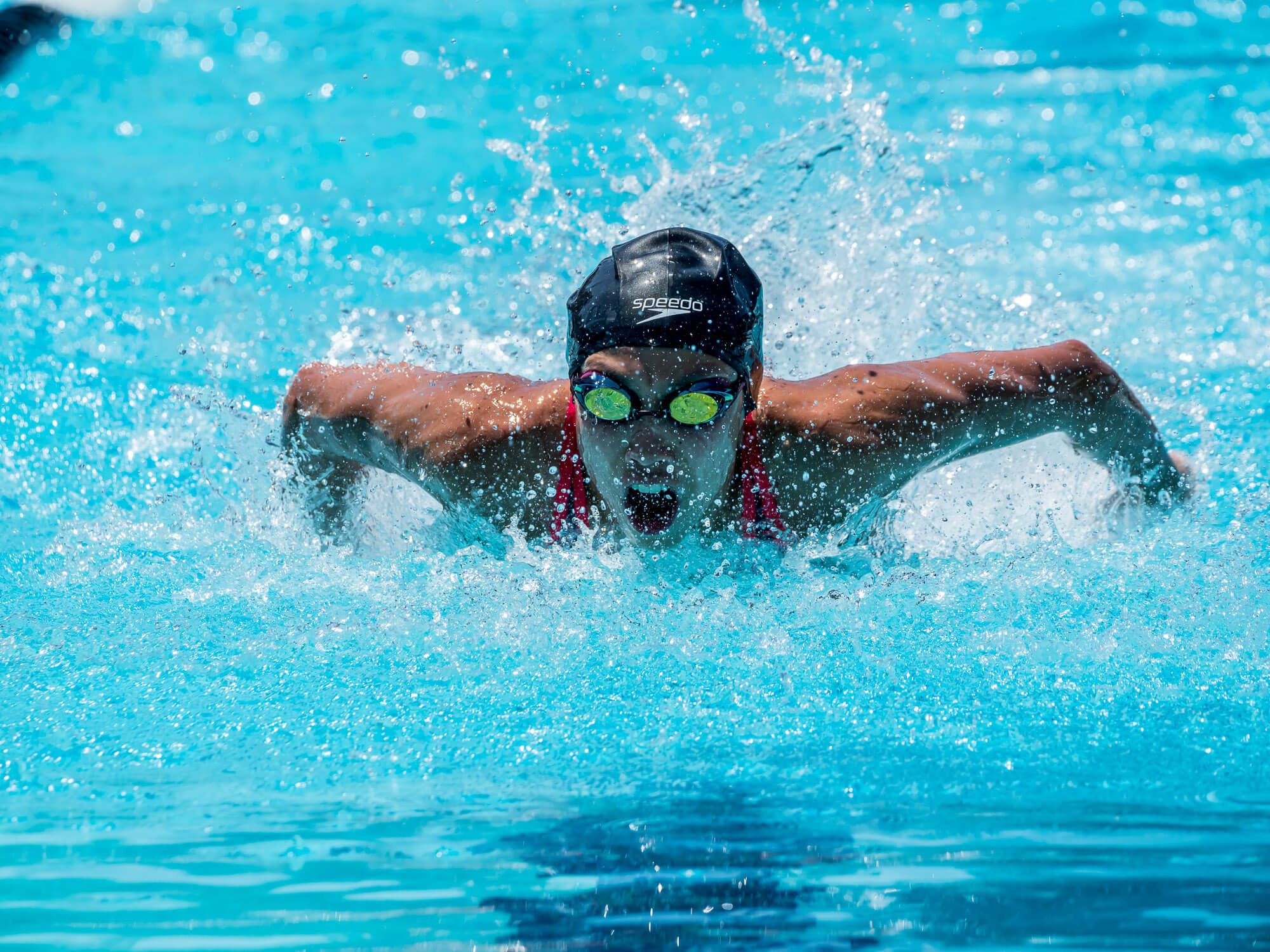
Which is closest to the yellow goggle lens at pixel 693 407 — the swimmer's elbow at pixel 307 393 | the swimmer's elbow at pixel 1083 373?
the swimmer's elbow at pixel 1083 373

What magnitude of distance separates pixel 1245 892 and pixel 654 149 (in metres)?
5.11

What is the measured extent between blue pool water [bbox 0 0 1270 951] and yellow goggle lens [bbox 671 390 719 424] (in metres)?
0.50

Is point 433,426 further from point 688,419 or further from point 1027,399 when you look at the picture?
point 1027,399

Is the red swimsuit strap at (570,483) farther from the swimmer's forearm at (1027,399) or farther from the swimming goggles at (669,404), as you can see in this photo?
the swimmer's forearm at (1027,399)

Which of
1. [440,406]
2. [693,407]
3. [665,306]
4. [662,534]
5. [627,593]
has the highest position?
[665,306]

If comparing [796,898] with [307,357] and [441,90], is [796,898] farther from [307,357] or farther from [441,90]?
[441,90]

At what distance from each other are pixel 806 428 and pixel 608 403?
0.58 meters

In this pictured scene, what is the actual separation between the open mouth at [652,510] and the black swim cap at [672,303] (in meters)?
0.32

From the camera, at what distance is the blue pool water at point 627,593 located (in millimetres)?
1939

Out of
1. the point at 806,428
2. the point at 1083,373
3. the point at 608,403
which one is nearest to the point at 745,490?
the point at 806,428

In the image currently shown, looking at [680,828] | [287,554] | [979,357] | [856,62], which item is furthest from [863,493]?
[856,62]

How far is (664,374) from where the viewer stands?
2.46 meters

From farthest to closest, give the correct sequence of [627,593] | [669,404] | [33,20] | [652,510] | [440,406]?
[33,20] → [440,406] → [627,593] → [652,510] → [669,404]

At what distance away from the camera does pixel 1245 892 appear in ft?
6.18
